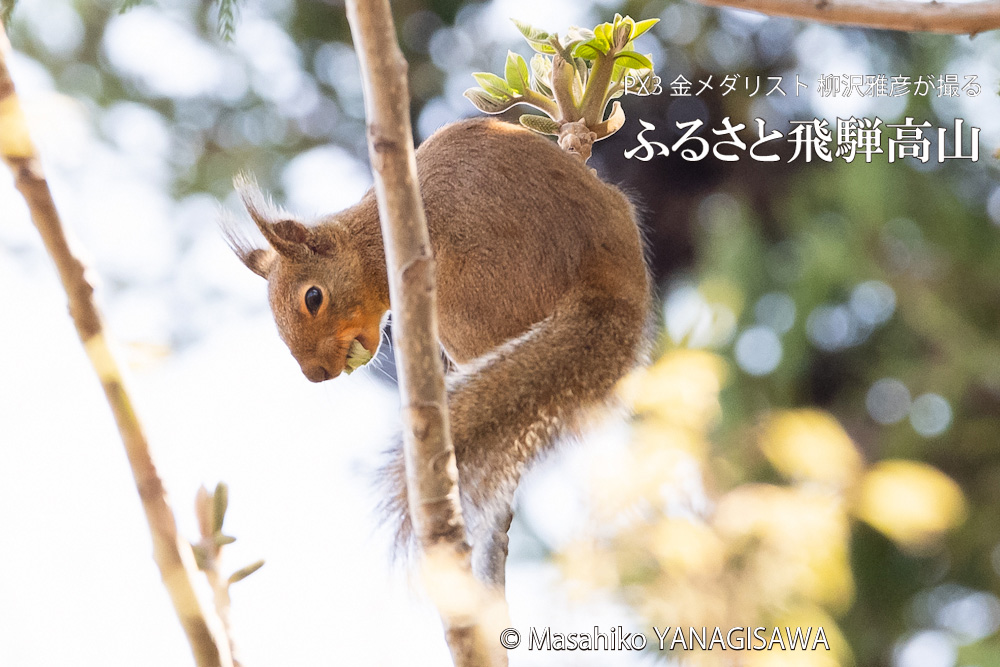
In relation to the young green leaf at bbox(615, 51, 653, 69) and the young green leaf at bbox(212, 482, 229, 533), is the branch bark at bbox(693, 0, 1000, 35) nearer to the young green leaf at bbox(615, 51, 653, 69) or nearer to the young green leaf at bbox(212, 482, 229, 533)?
the young green leaf at bbox(615, 51, 653, 69)

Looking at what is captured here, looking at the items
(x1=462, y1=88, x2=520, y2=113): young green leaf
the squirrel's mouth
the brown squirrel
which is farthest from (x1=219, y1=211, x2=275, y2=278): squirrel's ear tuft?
(x1=462, y1=88, x2=520, y2=113): young green leaf

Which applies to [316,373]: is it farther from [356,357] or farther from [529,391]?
[529,391]

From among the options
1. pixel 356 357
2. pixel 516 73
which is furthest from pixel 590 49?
pixel 356 357

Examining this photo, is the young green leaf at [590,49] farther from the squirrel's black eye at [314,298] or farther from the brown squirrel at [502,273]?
the squirrel's black eye at [314,298]

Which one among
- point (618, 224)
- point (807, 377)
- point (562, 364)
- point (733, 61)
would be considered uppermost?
point (733, 61)

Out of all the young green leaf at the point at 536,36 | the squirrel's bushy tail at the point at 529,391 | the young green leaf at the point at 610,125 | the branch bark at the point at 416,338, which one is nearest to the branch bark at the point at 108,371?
the branch bark at the point at 416,338

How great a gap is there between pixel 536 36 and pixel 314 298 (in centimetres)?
65

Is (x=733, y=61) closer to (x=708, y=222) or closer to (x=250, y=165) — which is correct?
(x=708, y=222)

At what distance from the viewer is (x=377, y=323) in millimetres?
1774

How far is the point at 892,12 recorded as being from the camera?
1439 mm

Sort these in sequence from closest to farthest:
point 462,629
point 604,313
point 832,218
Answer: point 462,629 → point 604,313 → point 832,218

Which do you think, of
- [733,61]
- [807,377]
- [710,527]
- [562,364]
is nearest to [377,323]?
[562,364]

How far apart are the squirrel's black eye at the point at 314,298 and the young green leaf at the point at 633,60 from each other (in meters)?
0.71

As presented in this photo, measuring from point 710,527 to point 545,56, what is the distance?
988mm
